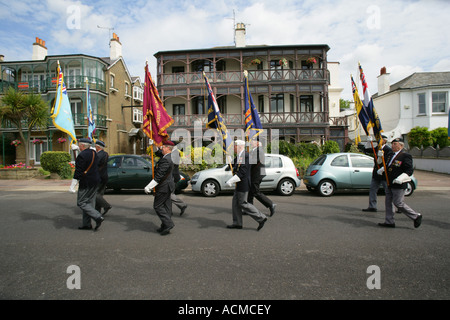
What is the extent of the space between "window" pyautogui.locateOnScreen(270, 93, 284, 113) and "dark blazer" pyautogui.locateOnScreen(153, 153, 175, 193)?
20.4m

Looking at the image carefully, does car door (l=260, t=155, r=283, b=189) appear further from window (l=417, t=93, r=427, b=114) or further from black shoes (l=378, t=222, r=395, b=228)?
window (l=417, t=93, r=427, b=114)

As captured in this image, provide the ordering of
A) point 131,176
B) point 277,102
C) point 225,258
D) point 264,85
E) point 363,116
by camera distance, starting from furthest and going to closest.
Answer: point 277,102, point 264,85, point 131,176, point 363,116, point 225,258

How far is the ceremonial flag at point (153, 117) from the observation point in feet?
21.6

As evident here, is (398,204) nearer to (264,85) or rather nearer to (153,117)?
(153,117)

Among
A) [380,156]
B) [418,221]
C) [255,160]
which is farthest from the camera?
[380,156]

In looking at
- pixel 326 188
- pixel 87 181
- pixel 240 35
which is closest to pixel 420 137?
pixel 240 35

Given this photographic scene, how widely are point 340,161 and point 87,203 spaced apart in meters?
8.56

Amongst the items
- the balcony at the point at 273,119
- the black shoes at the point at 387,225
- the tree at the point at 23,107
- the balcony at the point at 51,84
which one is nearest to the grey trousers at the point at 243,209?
the black shoes at the point at 387,225

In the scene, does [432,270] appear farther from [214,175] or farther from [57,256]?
[214,175]

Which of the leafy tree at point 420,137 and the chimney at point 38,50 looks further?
the chimney at point 38,50

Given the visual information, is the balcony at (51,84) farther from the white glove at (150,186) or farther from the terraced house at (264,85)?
the white glove at (150,186)

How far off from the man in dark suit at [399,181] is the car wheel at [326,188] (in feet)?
14.2

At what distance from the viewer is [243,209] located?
580 centimetres

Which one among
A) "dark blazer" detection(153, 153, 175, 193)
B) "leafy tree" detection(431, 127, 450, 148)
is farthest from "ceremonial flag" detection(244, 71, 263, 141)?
"leafy tree" detection(431, 127, 450, 148)
